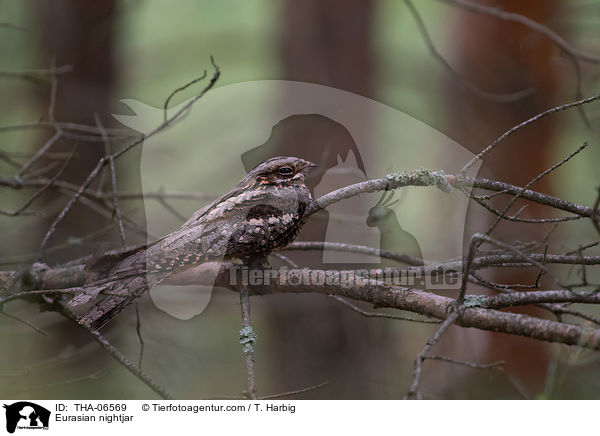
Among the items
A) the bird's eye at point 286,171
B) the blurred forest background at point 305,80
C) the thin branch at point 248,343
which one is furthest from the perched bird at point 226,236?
the blurred forest background at point 305,80

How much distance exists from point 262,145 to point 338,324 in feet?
5.67

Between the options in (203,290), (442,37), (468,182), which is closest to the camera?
(468,182)

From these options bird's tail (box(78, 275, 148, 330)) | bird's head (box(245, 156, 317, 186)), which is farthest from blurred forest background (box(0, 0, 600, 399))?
bird's tail (box(78, 275, 148, 330))

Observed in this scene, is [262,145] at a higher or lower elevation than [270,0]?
lower

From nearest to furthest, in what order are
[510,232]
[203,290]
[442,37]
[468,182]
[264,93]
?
1. [468,182]
2. [203,290]
3. [264,93]
4. [510,232]
5. [442,37]

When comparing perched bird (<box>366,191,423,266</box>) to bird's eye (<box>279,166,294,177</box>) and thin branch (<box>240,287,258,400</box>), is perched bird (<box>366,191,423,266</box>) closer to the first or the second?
bird's eye (<box>279,166,294,177</box>)

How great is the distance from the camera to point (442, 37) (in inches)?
144

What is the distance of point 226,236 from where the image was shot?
1559 millimetres

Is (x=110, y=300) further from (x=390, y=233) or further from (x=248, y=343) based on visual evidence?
(x=390, y=233)

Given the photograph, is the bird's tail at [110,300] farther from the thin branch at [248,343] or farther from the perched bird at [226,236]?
the thin branch at [248,343]

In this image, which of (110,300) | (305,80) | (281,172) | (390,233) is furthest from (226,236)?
(305,80)
